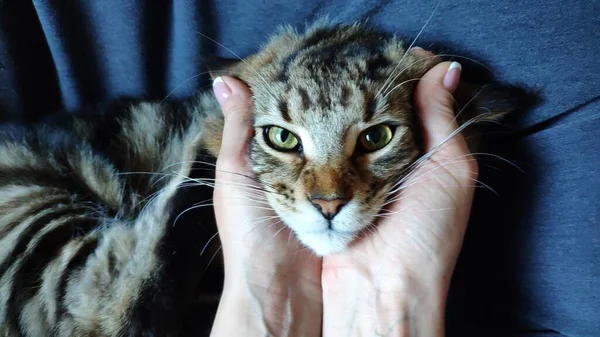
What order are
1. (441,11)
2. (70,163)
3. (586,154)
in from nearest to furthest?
(586,154)
(441,11)
(70,163)

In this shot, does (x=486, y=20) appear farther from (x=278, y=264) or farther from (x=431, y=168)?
(x=278, y=264)

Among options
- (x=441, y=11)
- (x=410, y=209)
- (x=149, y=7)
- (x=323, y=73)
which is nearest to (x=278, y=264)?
(x=410, y=209)

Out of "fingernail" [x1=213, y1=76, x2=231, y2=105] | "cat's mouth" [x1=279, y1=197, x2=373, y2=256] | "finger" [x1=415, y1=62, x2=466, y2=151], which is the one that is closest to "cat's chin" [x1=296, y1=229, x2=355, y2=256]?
"cat's mouth" [x1=279, y1=197, x2=373, y2=256]

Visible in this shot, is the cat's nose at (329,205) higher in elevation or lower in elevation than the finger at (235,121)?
lower

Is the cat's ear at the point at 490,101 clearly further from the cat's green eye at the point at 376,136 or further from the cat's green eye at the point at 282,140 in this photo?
the cat's green eye at the point at 282,140

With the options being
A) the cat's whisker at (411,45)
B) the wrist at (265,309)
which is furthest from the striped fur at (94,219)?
the cat's whisker at (411,45)
